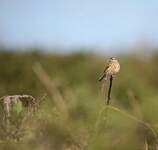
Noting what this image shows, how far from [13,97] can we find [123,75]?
5965mm

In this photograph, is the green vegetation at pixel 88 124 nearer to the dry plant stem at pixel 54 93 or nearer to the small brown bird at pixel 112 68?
the dry plant stem at pixel 54 93

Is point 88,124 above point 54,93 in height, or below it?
above

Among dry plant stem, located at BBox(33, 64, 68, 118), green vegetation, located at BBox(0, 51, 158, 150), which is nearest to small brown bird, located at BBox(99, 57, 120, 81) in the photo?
green vegetation, located at BBox(0, 51, 158, 150)

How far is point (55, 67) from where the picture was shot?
8.68 metres

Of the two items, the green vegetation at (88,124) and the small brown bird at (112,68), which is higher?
the small brown bird at (112,68)

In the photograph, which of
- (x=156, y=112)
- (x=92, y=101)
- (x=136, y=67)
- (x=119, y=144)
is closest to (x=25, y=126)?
(x=119, y=144)

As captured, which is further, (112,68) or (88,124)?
(88,124)

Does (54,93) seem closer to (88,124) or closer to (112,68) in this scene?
(88,124)

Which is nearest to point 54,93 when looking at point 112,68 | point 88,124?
point 88,124

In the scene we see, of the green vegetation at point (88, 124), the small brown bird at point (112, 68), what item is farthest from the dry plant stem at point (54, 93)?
the small brown bird at point (112, 68)

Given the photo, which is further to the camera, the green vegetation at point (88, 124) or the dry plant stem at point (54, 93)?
the dry plant stem at point (54, 93)

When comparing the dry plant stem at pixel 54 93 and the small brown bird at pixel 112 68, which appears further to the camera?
the dry plant stem at pixel 54 93

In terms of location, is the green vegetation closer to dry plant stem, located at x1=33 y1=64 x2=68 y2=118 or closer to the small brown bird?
dry plant stem, located at x1=33 y1=64 x2=68 y2=118

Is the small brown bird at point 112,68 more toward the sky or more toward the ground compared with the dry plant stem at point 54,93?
more toward the sky
